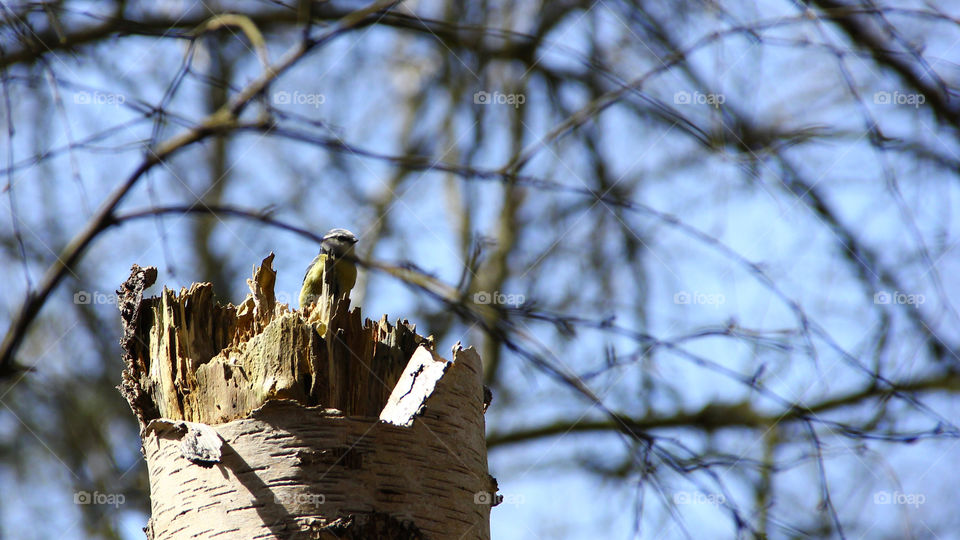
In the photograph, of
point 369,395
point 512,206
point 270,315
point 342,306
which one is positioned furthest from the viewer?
point 512,206

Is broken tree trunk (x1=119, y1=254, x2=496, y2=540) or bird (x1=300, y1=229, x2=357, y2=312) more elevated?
bird (x1=300, y1=229, x2=357, y2=312)

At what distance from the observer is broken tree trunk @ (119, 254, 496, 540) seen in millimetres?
2059

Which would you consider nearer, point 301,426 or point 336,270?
point 301,426

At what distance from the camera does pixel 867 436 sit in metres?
3.14

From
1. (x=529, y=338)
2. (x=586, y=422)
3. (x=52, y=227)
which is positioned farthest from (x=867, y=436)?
(x=52, y=227)

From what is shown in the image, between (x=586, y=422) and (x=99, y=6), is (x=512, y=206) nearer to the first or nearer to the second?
(x=586, y=422)

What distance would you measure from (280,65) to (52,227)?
3058 mm

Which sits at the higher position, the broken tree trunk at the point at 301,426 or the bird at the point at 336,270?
the bird at the point at 336,270

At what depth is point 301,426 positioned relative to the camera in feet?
6.98

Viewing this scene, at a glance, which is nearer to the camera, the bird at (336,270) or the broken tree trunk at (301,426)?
the broken tree trunk at (301,426)

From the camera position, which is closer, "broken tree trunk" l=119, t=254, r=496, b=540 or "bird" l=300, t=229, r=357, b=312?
"broken tree trunk" l=119, t=254, r=496, b=540

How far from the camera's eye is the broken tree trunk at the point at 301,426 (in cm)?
206

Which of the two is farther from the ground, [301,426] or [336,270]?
[336,270]

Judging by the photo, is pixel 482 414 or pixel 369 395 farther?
pixel 482 414
